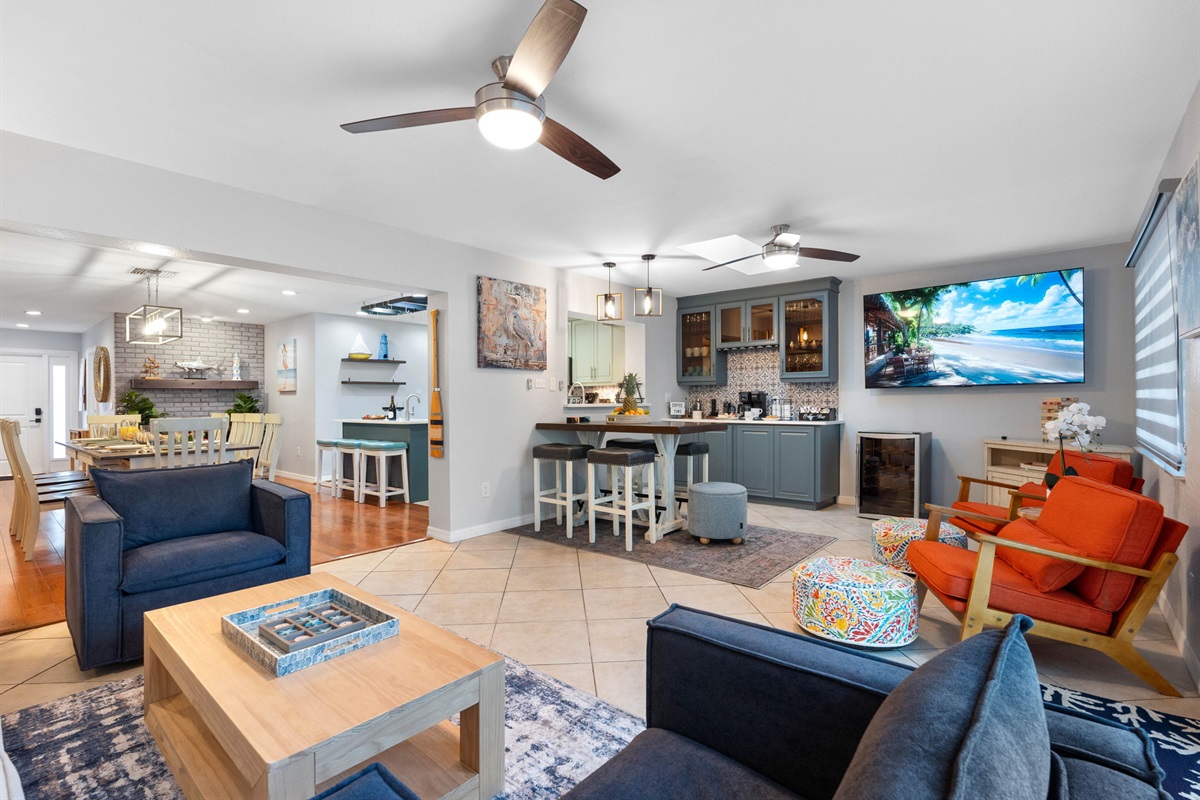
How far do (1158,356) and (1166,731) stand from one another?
2.51 meters

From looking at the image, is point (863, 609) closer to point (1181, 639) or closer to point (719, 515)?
point (1181, 639)

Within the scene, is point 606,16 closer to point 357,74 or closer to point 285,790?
point 357,74

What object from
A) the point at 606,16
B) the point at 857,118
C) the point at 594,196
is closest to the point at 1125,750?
the point at 606,16

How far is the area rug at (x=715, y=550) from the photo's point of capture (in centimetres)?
363

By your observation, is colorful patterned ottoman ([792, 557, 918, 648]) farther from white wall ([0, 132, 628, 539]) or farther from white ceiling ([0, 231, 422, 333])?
white ceiling ([0, 231, 422, 333])

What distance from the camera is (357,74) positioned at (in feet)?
7.27

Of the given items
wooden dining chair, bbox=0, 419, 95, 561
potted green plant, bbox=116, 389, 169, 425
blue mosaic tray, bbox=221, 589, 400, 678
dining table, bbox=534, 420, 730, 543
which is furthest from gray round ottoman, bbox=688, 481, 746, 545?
potted green plant, bbox=116, 389, 169, 425

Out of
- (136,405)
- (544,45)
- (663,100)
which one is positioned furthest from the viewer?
(136,405)

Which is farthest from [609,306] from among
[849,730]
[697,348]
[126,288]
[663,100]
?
[126,288]

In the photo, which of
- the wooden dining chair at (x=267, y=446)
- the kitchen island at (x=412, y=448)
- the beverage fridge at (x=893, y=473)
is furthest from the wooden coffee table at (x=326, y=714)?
the beverage fridge at (x=893, y=473)

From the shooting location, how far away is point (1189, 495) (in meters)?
2.42

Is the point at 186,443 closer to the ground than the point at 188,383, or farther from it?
closer to the ground

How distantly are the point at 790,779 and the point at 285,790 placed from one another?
39.4 inches

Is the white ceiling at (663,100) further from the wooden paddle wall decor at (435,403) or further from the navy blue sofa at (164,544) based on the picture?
the navy blue sofa at (164,544)
